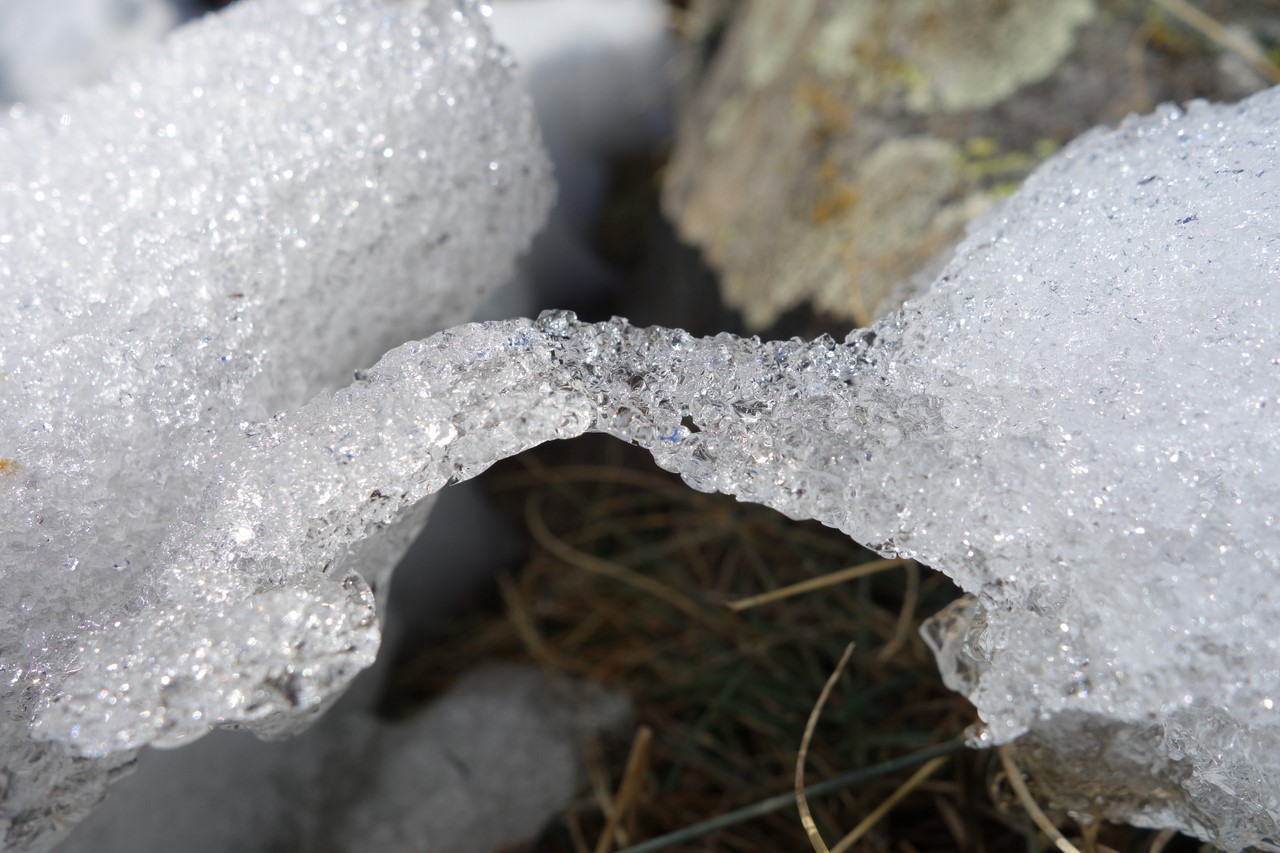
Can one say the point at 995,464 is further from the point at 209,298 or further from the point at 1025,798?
the point at 209,298

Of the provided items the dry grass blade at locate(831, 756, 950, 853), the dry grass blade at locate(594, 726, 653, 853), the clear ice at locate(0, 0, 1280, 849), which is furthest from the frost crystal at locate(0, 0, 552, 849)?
the dry grass blade at locate(831, 756, 950, 853)

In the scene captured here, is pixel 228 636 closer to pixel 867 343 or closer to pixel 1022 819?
pixel 867 343

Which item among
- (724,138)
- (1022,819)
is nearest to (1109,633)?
(1022,819)

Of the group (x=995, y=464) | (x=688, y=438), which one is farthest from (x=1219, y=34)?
(x=688, y=438)

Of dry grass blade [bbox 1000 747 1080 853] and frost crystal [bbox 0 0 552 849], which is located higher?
frost crystal [bbox 0 0 552 849]

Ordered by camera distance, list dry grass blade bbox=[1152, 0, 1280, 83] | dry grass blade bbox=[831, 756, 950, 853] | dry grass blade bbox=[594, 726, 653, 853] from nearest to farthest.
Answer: dry grass blade bbox=[831, 756, 950, 853], dry grass blade bbox=[594, 726, 653, 853], dry grass blade bbox=[1152, 0, 1280, 83]

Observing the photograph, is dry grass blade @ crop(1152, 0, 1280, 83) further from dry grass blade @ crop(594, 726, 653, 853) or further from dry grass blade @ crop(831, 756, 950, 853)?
dry grass blade @ crop(594, 726, 653, 853)
